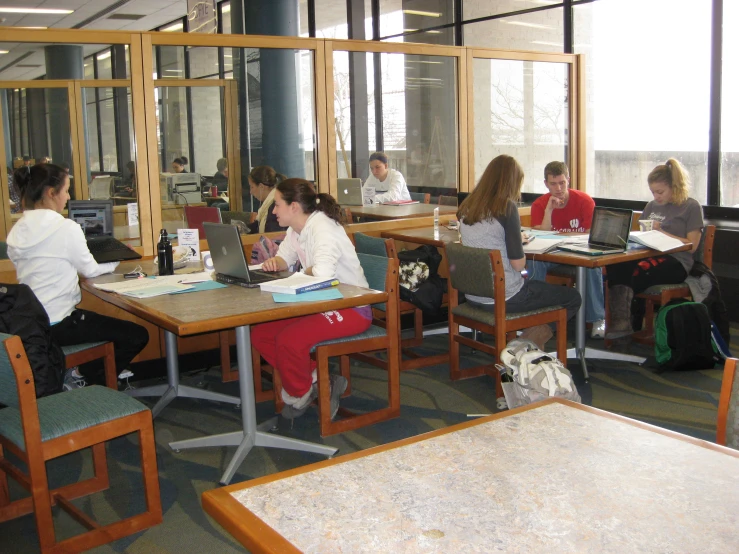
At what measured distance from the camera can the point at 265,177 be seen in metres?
5.42

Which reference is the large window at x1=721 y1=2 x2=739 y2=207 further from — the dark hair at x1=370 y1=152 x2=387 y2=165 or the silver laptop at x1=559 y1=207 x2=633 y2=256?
the dark hair at x1=370 y1=152 x2=387 y2=165

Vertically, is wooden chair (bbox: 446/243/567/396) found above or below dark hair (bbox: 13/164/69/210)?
below

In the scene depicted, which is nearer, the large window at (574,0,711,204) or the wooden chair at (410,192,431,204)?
the large window at (574,0,711,204)

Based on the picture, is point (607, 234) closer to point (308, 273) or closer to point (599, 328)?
point (599, 328)

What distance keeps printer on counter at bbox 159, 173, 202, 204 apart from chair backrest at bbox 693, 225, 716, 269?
3.32 meters

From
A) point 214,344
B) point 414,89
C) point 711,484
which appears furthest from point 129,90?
point 711,484

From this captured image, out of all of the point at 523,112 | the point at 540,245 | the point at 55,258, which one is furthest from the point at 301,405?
the point at 523,112

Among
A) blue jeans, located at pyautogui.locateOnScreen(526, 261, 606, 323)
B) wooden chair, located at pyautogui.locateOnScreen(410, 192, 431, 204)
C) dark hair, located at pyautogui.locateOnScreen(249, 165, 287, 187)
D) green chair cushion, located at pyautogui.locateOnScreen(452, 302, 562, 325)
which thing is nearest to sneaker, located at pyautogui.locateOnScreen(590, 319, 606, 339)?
blue jeans, located at pyautogui.locateOnScreen(526, 261, 606, 323)

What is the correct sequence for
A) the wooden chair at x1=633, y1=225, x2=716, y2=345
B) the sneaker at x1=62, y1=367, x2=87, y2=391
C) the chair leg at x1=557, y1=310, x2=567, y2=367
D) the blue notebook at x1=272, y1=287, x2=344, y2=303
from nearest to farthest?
the blue notebook at x1=272, y1=287, x2=344, y2=303 < the sneaker at x1=62, y1=367, x2=87, y2=391 < the chair leg at x1=557, y1=310, x2=567, y2=367 < the wooden chair at x1=633, y1=225, x2=716, y2=345

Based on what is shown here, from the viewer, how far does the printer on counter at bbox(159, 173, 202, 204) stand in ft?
15.6

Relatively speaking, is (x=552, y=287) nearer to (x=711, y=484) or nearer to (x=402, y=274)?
(x=402, y=274)

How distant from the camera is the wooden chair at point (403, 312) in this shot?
4273mm

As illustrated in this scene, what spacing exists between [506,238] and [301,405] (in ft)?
4.53

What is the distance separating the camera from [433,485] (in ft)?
4.69
